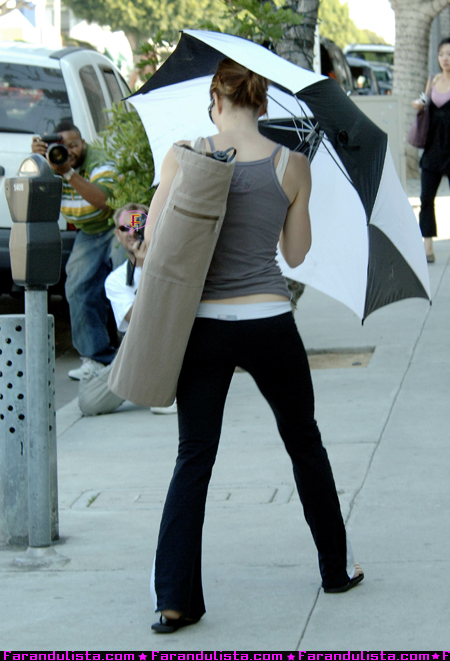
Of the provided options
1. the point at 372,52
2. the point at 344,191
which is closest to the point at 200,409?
the point at 344,191

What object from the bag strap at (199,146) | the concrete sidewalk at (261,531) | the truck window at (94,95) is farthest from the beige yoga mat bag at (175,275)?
the truck window at (94,95)

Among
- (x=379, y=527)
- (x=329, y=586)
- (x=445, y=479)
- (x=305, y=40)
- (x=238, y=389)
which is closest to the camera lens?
(x=329, y=586)

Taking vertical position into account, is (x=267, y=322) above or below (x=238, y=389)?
above

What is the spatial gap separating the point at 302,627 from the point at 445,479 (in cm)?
165

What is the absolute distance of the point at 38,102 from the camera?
26.0ft

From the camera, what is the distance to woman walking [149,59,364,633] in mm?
3148

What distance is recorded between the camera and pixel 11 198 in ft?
12.4

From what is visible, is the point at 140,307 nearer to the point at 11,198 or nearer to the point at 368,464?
the point at 11,198

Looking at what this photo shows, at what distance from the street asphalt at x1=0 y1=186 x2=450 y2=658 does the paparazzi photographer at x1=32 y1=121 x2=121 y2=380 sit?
0.73m

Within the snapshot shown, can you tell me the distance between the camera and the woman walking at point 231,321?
3148mm

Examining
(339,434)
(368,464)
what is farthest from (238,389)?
(368,464)

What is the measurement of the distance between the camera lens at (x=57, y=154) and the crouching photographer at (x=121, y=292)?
827mm

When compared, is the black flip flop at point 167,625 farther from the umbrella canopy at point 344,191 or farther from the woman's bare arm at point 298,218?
the umbrella canopy at point 344,191

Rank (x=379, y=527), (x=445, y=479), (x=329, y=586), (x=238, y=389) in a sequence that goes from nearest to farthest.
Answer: (x=329, y=586) → (x=379, y=527) → (x=445, y=479) → (x=238, y=389)
